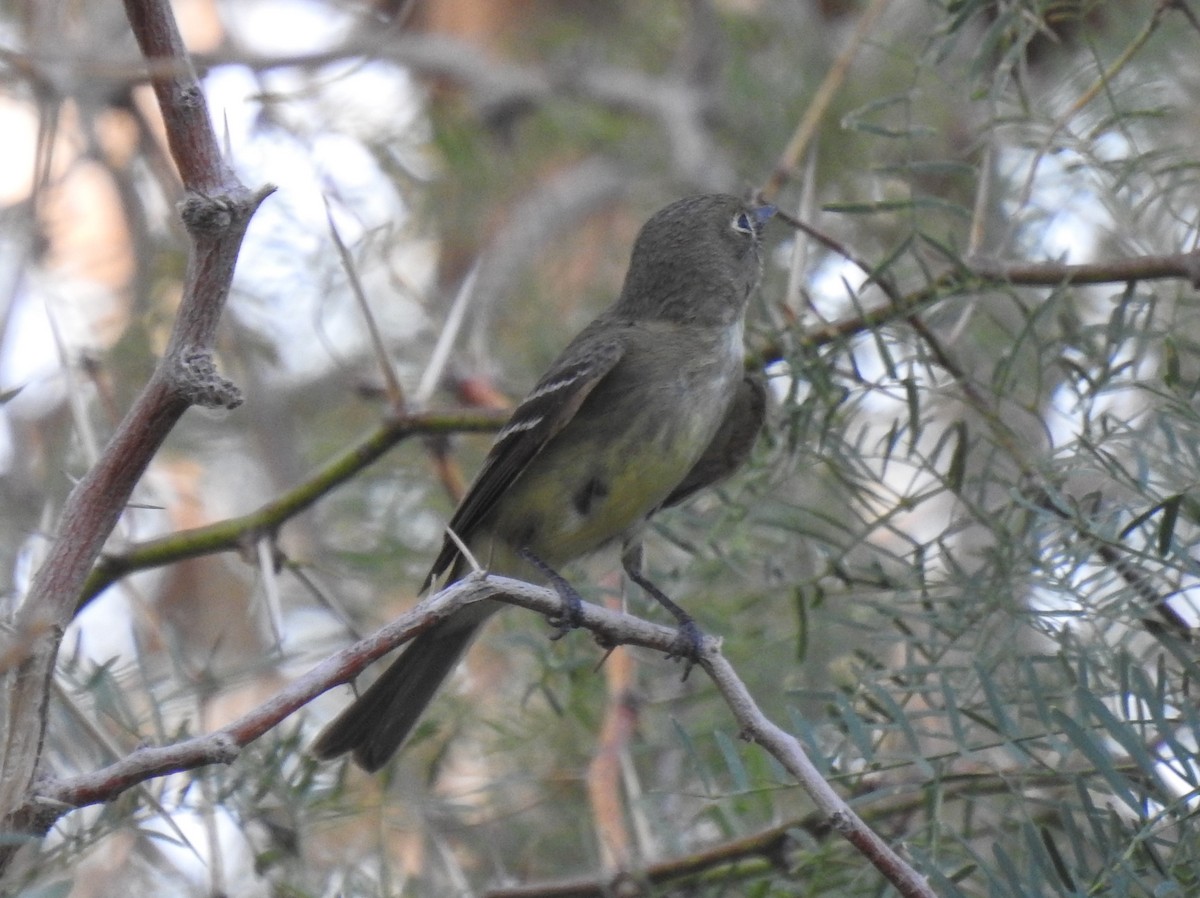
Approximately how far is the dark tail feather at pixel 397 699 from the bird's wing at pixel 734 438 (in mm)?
691

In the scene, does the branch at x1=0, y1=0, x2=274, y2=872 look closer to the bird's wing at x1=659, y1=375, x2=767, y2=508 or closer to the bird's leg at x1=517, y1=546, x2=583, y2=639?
the bird's leg at x1=517, y1=546, x2=583, y2=639

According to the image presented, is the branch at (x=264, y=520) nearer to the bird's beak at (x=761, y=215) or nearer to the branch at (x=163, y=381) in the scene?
the bird's beak at (x=761, y=215)

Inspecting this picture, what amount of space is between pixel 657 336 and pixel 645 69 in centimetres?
366

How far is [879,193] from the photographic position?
4977 millimetres

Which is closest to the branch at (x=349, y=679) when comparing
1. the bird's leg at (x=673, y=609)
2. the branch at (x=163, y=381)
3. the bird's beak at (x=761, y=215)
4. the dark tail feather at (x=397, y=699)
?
the branch at (x=163, y=381)

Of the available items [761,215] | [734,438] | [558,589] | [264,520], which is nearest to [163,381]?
[264,520]

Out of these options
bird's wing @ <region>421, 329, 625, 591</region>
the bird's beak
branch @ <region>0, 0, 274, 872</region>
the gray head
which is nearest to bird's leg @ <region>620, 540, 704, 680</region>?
bird's wing @ <region>421, 329, 625, 591</region>

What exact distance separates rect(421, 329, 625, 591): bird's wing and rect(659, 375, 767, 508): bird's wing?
0.37 m

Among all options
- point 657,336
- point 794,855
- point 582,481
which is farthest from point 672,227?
point 794,855

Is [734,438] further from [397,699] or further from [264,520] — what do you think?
[264,520]

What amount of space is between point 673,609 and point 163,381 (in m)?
2.16

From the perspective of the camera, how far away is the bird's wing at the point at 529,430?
3.85 metres

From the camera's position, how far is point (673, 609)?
3705 millimetres

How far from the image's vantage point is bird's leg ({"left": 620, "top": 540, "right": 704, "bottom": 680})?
2949 millimetres
